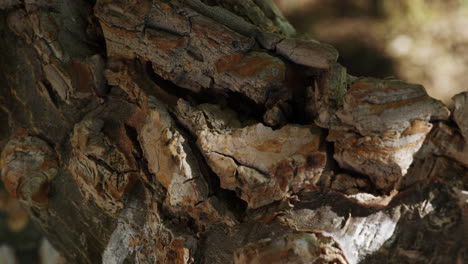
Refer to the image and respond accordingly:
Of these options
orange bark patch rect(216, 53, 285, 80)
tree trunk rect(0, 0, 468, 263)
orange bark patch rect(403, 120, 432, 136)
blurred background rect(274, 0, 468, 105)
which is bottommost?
tree trunk rect(0, 0, 468, 263)

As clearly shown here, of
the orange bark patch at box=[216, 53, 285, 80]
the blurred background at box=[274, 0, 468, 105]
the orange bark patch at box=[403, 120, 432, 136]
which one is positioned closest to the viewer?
the orange bark patch at box=[403, 120, 432, 136]

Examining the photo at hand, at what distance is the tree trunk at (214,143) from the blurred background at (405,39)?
1.40 ft

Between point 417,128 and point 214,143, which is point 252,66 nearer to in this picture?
point 214,143

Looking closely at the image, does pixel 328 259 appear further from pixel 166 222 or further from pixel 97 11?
pixel 97 11

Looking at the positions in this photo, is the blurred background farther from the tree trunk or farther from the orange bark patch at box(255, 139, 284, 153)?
the orange bark patch at box(255, 139, 284, 153)

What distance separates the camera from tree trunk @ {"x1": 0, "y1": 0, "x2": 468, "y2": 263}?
0.88 metres

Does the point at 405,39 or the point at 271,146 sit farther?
the point at 405,39

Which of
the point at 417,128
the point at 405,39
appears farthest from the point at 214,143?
the point at 405,39

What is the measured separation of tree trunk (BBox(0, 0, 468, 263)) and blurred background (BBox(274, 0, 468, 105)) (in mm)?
428

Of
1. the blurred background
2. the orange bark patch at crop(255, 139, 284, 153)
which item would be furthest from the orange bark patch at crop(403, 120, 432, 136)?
the blurred background

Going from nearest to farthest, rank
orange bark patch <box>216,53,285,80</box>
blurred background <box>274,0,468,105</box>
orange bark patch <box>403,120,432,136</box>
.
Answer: orange bark patch <box>403,120,432,136</box> → orange bark patch <box>216,53,285,80</box> → blurred background <box>274,0,468,105</box>

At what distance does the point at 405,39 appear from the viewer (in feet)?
5.02

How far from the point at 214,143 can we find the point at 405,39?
3.12 feet

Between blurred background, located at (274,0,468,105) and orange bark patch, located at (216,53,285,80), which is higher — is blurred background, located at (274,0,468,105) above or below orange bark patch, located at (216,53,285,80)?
above
